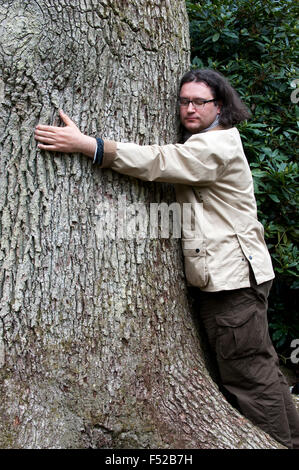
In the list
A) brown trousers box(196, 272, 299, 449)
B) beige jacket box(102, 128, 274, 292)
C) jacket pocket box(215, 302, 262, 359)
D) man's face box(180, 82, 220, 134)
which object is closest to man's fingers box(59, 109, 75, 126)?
beige jacket box(102, 128, 274, 292)

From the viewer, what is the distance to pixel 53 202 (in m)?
2.62

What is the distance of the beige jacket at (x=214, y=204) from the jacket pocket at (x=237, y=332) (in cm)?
19

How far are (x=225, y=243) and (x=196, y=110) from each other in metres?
0.80

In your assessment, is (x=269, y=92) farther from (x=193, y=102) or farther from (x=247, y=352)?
(x=247, y=352)

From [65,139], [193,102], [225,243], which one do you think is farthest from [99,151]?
[225,243]

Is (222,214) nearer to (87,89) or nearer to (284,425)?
(87,89)

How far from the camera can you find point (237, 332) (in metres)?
3.02

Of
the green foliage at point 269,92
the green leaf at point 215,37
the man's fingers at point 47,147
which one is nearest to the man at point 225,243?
the man's fingers at point 47,147

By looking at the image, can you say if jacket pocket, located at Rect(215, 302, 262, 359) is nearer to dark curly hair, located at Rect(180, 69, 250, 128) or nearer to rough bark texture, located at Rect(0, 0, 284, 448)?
rough bark texture, located at Rect(0, 0, 284, 448)

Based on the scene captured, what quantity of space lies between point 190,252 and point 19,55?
1.36 m

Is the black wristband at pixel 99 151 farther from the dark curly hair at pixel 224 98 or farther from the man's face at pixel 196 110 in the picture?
the dark curly hair at pixel 224 98

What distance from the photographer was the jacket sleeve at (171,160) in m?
2.65

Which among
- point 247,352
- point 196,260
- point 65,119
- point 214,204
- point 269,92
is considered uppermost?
point 269,92

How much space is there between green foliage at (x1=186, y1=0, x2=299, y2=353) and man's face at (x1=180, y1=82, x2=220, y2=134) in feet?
4.10
